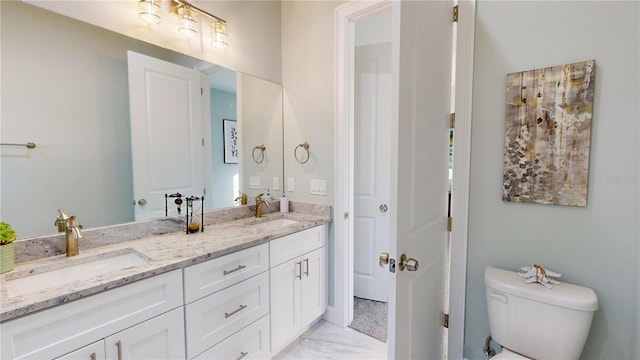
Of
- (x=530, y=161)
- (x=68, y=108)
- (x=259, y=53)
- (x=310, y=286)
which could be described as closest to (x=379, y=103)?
(x=259, y=53)

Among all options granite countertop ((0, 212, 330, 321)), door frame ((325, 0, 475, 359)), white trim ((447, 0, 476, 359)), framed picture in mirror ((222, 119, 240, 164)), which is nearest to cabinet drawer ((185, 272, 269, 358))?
granite countertop ((0, 212, 330, 321))

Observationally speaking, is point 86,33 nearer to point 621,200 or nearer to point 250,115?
point 250,115

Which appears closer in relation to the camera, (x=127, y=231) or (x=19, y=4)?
(x=19, y=4)

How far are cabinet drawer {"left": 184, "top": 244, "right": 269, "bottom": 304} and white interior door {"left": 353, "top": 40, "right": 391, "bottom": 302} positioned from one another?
46.2 inches

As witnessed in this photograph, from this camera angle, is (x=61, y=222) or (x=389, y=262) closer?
(x=389, y=262)

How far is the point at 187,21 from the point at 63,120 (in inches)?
34.9

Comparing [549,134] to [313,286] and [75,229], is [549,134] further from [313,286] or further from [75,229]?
[75,229]

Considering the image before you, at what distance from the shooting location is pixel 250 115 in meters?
2.33

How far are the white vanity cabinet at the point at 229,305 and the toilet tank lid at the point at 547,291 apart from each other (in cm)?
126

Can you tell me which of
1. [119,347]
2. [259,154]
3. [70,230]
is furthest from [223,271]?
[259,154]

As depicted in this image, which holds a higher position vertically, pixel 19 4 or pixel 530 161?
pixel 19 4

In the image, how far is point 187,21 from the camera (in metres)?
1.73

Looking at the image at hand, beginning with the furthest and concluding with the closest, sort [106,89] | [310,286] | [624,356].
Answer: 1. [310,286]
2. [106,89]
3. [624,356]

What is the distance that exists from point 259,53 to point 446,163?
165 centimetres
